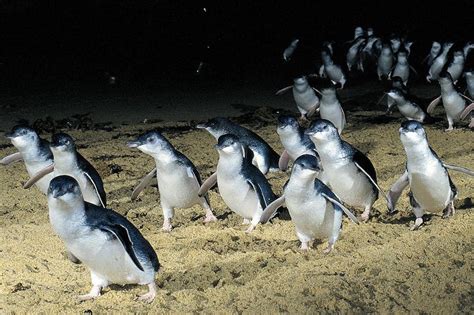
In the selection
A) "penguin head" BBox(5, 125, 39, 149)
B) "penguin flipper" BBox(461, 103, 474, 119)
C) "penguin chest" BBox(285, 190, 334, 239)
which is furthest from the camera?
"penguin flipper" BBox(461, 103, 474, 119)

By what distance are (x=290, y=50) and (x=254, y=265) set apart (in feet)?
37.0

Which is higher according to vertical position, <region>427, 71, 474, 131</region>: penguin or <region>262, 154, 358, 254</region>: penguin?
<region>262, 154, 358, 254</region>: penguin

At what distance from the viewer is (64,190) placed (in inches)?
135

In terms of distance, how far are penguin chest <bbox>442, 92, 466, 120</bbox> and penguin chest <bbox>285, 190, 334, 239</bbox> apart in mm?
4230

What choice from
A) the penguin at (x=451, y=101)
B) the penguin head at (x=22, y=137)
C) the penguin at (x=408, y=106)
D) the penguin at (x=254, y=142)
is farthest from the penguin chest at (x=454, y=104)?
the penguin head at (x=22, y=137)

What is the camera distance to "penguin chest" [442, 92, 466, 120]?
7.93 metres

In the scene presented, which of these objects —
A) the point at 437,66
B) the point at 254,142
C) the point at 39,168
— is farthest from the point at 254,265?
the point at 437,66

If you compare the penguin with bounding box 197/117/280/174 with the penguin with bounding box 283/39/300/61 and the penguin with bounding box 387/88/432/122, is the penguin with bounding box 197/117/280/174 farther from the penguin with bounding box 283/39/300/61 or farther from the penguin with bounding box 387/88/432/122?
the penguin with bounding box 283/39/300/61

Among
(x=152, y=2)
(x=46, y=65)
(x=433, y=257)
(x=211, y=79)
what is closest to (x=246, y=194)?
(x=433, y=257)

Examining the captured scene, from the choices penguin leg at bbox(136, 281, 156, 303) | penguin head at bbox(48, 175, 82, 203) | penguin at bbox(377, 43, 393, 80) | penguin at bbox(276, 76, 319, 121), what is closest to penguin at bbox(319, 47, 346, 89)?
penguin at bbox(377, 43, 393, 80)

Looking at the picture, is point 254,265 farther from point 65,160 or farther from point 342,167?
point 65,160

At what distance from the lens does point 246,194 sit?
4.65 m

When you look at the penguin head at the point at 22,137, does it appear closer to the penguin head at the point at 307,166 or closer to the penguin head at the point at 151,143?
the penguin head at the point at 151,143

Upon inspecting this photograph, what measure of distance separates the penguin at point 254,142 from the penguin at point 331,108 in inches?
55.5
